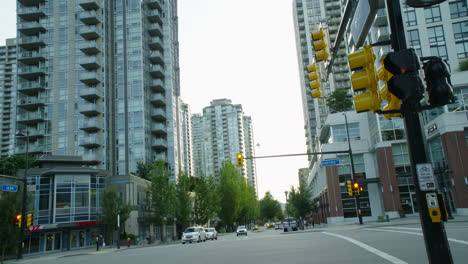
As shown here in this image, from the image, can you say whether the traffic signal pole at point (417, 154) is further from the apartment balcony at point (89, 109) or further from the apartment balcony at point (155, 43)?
the apartment balcony at point (155, 43)

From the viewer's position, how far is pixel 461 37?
4966 centimetres

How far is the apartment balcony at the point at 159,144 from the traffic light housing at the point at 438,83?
237 feet

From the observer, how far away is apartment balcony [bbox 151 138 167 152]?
75.4 metres

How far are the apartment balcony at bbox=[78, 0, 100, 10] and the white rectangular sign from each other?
256 feet

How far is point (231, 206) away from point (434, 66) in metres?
73.2

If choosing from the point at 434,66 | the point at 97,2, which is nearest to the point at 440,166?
the point at 434,66

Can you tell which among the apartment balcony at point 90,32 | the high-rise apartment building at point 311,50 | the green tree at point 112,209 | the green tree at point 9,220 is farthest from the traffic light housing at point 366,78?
the high-rise apartment building at point 311,50

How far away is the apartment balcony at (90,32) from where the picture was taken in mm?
71750

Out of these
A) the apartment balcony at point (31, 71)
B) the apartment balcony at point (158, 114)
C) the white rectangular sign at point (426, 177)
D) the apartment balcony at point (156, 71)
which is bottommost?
the white rectangular sign at point (426, 177)

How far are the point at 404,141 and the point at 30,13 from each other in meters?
69.1

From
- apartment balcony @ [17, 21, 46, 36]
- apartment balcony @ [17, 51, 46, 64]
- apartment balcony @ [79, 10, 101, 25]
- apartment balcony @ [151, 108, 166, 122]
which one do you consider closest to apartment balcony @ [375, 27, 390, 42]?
apartment balcony @ [151, 108, 166, 122]

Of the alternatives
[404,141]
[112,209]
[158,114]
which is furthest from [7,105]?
[404,141]

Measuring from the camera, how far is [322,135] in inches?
2672

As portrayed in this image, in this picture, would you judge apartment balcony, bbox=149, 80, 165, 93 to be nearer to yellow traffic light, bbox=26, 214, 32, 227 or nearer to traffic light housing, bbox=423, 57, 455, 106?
yellow traffic light, bbox=26, 214, 32, 227
